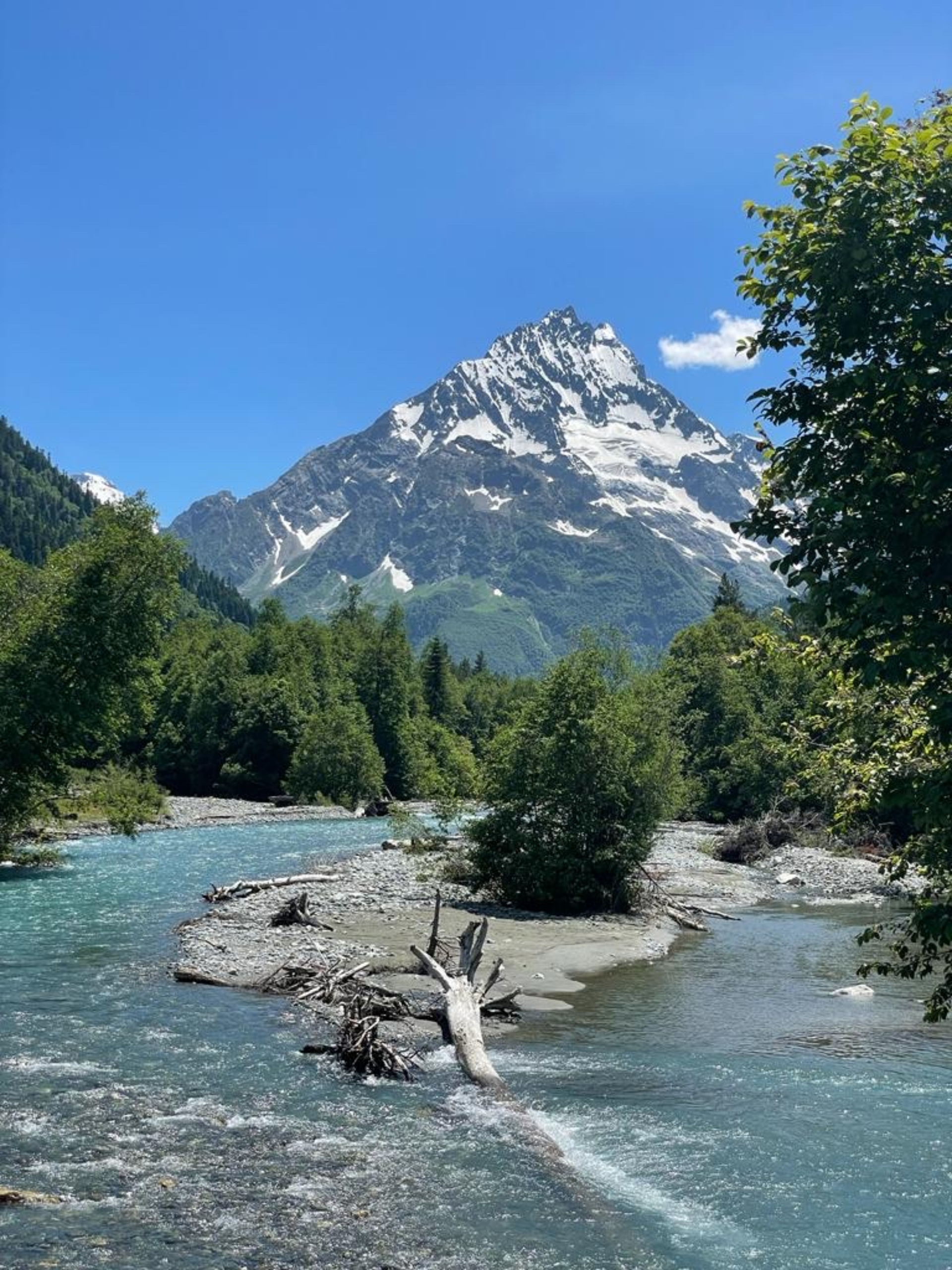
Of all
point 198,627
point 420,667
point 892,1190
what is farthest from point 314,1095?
point 198,627

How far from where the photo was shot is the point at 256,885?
40875mm

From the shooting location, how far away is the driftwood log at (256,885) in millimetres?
38906

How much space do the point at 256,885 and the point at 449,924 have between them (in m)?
10.4

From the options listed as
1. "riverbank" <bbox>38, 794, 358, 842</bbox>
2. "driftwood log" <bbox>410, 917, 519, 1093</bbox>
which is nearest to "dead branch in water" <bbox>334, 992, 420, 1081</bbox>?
"driftwood log" <bbox>410, 917, 519, 1093</bbox>

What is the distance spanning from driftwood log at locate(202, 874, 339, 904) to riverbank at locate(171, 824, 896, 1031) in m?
0.61

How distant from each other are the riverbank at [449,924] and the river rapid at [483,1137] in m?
2.07

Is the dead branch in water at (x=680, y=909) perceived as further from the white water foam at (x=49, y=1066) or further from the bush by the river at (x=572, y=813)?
the white water foam at (x=49, y=1066)

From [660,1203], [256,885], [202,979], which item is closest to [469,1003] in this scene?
[202,979]

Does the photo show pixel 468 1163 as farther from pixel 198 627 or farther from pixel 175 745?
pixel 198 627

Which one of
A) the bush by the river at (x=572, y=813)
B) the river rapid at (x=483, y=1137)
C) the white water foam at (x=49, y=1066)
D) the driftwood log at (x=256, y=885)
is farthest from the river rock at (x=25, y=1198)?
the bush by the river at (x=572, y=813)

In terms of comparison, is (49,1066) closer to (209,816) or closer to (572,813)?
(572,813)

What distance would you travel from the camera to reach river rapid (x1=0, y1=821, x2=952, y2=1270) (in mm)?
12047

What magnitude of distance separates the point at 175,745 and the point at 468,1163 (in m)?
106

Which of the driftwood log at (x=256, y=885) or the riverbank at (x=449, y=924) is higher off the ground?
the riverbank at (x=449, y=924)
